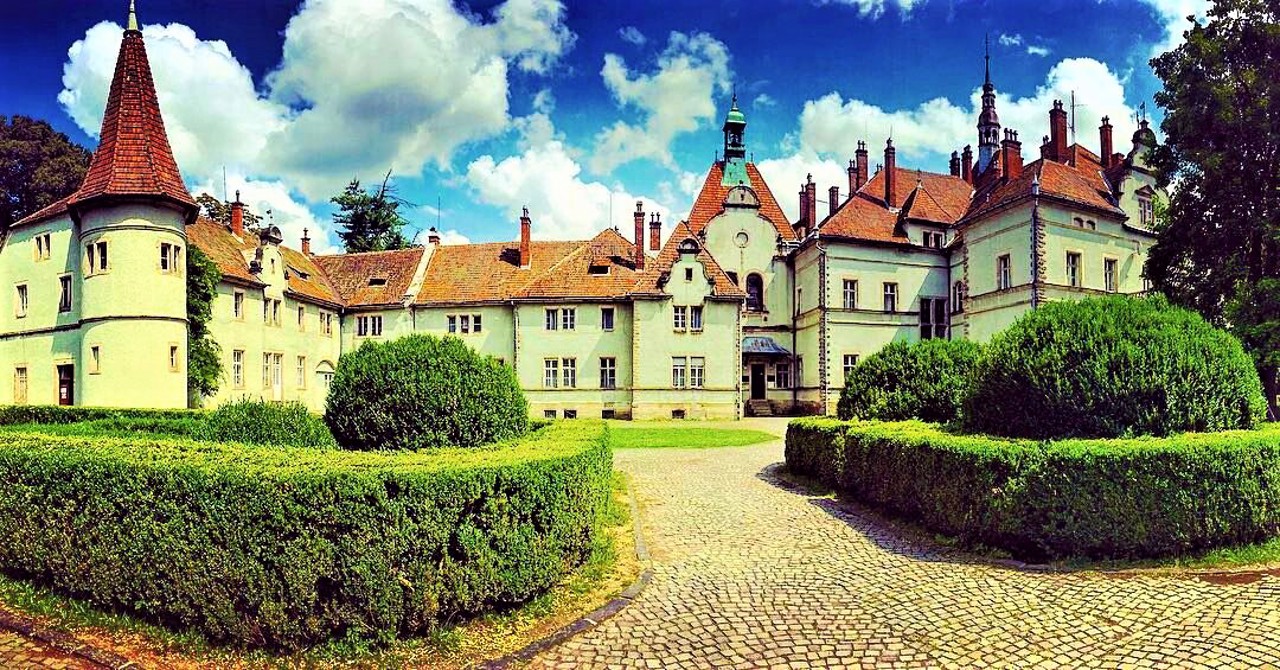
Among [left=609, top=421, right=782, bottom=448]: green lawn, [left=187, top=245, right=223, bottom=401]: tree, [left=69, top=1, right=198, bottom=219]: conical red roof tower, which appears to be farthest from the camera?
[left=187, top=245, right=223, bottom=401]: tree

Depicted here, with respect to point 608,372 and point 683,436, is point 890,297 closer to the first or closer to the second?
point 608,372

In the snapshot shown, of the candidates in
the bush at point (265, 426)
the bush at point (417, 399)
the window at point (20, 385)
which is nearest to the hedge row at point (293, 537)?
the bush at point (417, 399)

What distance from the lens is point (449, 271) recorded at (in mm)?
40062

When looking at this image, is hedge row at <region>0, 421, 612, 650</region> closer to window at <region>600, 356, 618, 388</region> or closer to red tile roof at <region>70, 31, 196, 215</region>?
red tile roof at <region>70, 31, 196, 215</region>

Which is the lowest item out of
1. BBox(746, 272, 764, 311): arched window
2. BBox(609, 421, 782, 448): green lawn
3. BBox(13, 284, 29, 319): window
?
BBox(609, 421, 782, 448): green lawn

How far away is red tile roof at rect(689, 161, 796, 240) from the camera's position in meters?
44.0

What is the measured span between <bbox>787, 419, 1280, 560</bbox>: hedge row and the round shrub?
59 cm

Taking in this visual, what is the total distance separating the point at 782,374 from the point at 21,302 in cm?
3697

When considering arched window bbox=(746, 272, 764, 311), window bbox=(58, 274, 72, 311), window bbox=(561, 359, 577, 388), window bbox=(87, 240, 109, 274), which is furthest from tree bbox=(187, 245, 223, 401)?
arched window bbox=(746, 272, 764, 311)

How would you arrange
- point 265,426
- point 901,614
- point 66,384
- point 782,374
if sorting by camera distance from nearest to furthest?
point 901,614 < point 265,426 < point 66,384 < point 782,374

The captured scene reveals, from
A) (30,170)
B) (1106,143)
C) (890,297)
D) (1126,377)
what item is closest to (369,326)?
(30,170)

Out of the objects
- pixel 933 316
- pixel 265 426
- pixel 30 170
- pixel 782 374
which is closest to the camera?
pixel 265 426

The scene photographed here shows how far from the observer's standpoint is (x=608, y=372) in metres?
36.4

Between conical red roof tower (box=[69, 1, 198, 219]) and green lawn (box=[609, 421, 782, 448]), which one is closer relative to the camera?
green lawn (box=[609, 421, 782, 448])
